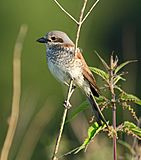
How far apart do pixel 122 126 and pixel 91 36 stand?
1629cm

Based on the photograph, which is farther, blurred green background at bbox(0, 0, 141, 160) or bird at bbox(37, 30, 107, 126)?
blurred green background at bbox(0, 0, 141, 160)

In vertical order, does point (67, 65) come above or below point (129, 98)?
below

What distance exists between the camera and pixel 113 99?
11.8 ft

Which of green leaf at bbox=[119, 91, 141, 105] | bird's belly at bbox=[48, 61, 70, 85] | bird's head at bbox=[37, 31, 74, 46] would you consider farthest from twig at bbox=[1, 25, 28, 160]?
green leaf at bbox=[119, 91, 141, 105]

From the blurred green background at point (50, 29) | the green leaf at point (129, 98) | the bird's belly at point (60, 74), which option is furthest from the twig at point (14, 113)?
the blurred green background at point (50, 29)

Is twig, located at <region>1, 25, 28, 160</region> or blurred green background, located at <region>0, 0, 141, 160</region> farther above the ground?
twig, located at <region>1, 25, 28, 160</region>

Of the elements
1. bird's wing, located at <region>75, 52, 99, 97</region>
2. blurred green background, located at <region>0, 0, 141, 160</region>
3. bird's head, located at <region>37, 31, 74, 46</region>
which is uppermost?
bird's head, located at <region>37, 31, 74, 46</region>

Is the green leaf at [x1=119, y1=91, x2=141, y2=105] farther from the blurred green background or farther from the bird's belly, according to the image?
the blurred green background

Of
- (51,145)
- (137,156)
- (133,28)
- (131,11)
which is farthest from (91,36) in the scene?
(137,156)

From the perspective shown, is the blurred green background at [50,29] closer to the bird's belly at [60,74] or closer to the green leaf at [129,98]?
the bird's belly at [60,74]

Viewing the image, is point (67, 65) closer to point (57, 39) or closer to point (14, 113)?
point (57, 39)

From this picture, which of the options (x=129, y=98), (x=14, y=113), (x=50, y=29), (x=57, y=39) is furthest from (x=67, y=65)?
(x=50, y=29)

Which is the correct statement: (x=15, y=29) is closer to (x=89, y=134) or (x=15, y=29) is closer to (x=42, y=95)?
(x=42, y=95)

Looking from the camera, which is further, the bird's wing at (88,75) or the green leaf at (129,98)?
the bird's wing at (88,75)
